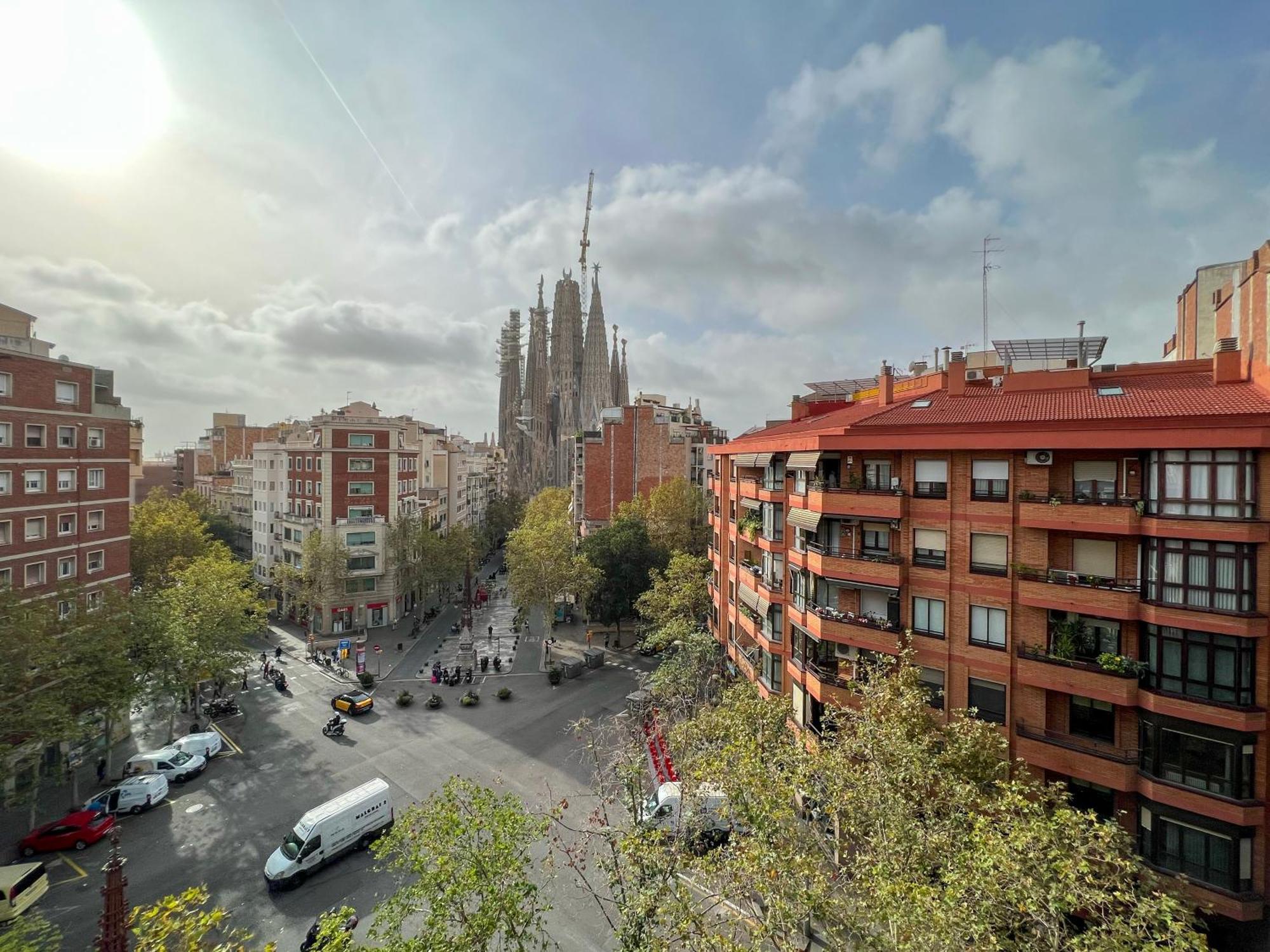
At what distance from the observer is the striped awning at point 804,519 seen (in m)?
19.6

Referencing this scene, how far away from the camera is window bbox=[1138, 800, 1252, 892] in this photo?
43.1 feet

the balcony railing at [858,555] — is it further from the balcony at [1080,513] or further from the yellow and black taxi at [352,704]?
the yellow and black taxi at [352,704]

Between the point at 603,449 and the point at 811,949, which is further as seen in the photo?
the point at 603,449

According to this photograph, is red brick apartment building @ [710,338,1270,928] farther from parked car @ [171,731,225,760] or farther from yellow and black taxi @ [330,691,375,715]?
parked car @ [171,731,225,760]

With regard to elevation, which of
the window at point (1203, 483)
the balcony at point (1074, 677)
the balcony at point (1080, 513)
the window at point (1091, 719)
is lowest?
the window at point (1091, 719)

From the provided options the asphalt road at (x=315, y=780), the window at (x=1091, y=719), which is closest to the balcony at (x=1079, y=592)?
the window at (x=1091, y=719)

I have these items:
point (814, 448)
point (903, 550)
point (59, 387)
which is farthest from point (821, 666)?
point (59, 387)

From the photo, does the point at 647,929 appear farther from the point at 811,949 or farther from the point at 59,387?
the point at 59,387

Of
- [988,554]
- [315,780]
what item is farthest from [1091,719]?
[315,780]

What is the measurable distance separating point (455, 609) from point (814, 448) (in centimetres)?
4479

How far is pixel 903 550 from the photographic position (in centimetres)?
1797

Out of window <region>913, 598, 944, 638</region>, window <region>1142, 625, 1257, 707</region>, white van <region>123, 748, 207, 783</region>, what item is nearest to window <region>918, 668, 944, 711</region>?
window <region>913, 598, 944, 638</region>

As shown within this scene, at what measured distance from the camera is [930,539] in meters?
17.7

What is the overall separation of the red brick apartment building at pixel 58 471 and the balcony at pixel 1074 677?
3626cm
